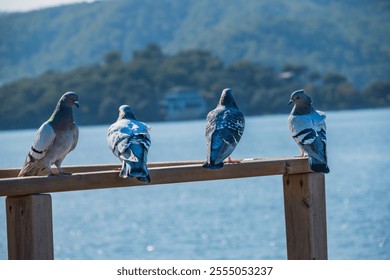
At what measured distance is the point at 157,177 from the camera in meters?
5.41

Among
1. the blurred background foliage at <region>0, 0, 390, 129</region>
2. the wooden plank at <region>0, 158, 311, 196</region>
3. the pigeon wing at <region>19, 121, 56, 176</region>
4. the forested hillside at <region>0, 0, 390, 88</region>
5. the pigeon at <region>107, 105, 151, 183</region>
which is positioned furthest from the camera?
the forested hillside at <region>0, 0, 390, 88</region>

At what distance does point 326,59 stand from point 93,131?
36121mm

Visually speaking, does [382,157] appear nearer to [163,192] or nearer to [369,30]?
[163,192]

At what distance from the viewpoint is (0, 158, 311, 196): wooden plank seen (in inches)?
193

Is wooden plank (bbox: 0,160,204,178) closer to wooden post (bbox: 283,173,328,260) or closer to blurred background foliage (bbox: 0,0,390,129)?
wooden post (bbox: 283,173,328,260)

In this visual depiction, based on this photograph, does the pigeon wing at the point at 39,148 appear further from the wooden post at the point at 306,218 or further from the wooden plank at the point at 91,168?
the wooden post at the point at 306,218

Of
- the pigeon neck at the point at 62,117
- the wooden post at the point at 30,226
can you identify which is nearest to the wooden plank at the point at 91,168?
the pigeon neck at the point at 62,117

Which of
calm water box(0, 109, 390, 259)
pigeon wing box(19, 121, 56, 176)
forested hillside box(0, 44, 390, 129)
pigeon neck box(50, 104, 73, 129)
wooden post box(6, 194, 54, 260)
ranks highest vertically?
forested hillside box(0, 44, 390, 129)

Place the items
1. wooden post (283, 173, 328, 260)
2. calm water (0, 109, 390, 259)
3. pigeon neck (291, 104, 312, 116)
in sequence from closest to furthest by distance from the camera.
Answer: wooden post (283, 173, 328, 260) → pigeon neck (291, 104, 312, 116) → calm water (0, 109, 390, 259)

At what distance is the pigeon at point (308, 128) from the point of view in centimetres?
634

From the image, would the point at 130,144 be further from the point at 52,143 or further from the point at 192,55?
the point at 192,55

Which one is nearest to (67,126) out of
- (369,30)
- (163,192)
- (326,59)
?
(163,192)

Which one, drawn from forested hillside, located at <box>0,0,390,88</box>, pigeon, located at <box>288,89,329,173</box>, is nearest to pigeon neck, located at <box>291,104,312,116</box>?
pigeon, located at <box>288,89,329,173</box>

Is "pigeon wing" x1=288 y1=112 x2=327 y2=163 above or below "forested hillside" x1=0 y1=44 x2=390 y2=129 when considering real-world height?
below
